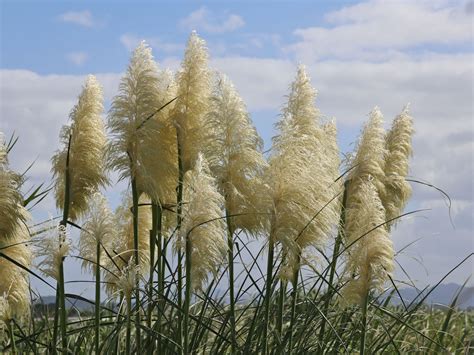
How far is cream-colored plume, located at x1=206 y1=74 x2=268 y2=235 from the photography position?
5469 millimetres

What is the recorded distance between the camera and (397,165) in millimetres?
7188

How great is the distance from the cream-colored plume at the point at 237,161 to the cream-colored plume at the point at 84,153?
83cm

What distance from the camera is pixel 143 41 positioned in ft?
20.1

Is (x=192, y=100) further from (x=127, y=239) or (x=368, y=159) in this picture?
(x=368, y=159)

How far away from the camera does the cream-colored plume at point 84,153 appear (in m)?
5.98

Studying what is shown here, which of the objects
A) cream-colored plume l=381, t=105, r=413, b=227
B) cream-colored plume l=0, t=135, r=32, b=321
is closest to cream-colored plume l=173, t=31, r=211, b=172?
cream-colored plume l=0, t=135, r=32, b=321

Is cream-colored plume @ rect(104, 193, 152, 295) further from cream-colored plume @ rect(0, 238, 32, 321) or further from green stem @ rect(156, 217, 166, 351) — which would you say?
cream-colored plume @ rect(0, 238, 32, 321)

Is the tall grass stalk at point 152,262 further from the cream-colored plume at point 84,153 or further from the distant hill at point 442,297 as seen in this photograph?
the distant hill at point 442,297

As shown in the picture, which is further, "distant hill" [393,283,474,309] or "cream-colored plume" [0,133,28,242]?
"distant hill" [393,283,474,309]

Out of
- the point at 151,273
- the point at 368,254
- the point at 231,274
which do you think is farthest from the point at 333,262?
the point at 151,273

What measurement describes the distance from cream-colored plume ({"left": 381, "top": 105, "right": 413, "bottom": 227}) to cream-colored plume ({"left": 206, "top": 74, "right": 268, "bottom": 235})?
68.4 inches

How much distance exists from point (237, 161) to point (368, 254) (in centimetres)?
100

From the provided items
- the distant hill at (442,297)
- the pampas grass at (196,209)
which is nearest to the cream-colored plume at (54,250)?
the pampas grass at (196,209)

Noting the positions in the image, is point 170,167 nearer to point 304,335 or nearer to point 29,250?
point 29,250
